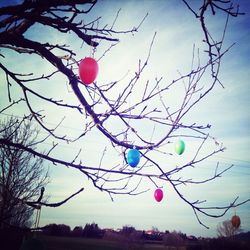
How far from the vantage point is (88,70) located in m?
2.41

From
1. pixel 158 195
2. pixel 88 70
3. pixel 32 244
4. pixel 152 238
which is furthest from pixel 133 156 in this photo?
pixel 152 238

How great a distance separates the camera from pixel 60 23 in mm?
1831

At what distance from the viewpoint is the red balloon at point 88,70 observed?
2.39m

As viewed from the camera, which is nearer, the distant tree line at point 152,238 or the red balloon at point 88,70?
the red balloon at point 88,70

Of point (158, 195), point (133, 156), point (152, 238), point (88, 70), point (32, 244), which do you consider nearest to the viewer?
point (32, 244)

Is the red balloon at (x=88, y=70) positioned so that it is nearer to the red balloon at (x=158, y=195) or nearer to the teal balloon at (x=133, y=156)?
the teal balloon at (x=133, y=156)

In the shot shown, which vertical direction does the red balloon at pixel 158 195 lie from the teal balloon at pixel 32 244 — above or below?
above

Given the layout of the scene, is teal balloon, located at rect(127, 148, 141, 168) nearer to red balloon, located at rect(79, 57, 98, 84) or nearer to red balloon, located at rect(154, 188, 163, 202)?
red balloon, located at rect(79, 57, 98, 84)

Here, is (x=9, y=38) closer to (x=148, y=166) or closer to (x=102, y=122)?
(x=102, y=122)

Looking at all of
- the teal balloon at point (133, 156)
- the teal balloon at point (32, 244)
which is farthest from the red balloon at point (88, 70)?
the teal balloon at point (32, 244)

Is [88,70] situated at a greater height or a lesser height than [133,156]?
greater

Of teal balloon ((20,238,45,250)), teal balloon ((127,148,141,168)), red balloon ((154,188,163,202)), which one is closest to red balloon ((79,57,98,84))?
teal balloon ((127,148,141,168))

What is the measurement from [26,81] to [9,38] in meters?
0.43

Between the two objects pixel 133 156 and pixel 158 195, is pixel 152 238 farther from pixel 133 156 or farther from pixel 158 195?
pixel 133 156
